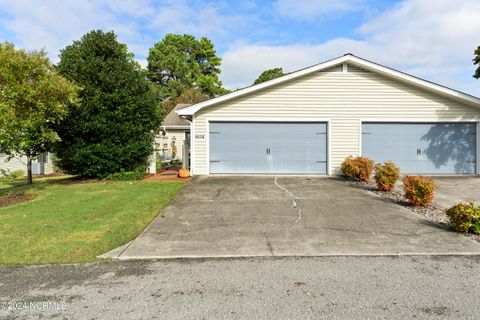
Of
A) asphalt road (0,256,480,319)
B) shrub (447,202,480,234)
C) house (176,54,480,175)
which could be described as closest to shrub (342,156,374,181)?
house (176,54,480,175)

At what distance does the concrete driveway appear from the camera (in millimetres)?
4855

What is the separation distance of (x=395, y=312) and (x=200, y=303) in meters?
1.90

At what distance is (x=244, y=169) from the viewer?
1292cm

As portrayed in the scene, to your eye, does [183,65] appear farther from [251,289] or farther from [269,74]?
[251,289]

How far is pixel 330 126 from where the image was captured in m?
12.8

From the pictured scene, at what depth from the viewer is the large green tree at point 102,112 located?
460 inches

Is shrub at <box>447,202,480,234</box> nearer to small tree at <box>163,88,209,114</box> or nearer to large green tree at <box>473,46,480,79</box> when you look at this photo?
large green tree at <box>473,46,480,79</box>

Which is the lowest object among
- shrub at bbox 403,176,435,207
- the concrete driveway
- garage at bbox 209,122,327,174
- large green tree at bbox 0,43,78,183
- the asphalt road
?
the asphalt road

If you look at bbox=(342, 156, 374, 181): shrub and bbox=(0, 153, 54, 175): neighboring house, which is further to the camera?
bbox=(0, 153, 54, 175): neighboring house

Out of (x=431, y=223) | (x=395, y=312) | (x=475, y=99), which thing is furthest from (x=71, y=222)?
(x=475, y=99)

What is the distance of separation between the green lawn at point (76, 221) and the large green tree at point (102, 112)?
1.60m

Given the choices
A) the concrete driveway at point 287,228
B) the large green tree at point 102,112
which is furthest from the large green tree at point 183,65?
the concrete driveway at point 287,228

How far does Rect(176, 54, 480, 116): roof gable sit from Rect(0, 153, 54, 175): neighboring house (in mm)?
12518

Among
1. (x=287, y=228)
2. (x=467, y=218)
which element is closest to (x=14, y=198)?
(x=287, y=228)
